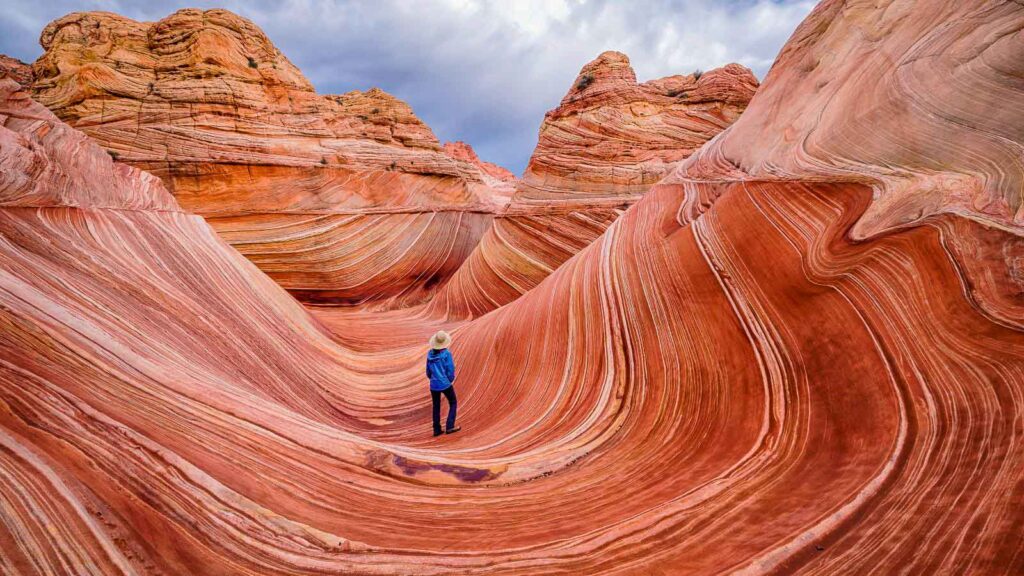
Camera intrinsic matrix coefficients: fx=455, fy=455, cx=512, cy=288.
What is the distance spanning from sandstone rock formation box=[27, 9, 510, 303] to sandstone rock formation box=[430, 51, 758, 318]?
2.81 metres

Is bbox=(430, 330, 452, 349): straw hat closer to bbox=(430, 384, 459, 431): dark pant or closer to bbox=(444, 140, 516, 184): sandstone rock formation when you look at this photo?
bbox=(430, 384, 459, 431): dark pant

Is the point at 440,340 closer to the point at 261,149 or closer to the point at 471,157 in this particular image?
the point at 261,149

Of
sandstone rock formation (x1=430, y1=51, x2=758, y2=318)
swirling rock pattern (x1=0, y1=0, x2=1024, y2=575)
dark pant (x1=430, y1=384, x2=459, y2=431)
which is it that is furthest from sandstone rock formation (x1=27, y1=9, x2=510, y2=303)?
dark pant (x1=430, y1=384, x2=459, y2=431)

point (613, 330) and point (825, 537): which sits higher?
point (613, 330)

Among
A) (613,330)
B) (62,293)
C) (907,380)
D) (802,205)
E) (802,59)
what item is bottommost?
(907,380)

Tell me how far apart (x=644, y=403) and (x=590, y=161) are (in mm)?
7328

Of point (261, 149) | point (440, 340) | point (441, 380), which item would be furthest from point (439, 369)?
point (261, 149)

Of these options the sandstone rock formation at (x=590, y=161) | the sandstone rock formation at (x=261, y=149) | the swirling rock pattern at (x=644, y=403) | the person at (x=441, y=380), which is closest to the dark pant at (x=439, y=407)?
the person at (x=441, y=380)

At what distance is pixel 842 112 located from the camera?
3.34 meters

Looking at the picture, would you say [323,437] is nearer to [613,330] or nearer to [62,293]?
[62,293]

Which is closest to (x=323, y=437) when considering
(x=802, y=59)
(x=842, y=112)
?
(x=842, y=112)

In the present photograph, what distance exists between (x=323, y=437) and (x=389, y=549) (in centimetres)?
116

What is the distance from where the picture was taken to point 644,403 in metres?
3.10

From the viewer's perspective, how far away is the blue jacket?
4008 millimetres
